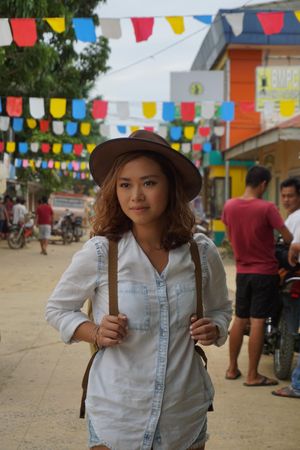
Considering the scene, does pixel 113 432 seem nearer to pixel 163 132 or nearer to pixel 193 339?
pixel 193 339

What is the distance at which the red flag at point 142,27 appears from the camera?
933 centimetres

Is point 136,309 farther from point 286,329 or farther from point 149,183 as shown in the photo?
point 286,329

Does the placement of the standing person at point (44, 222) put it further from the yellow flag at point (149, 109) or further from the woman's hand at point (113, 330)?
the woman's hand at point (113, 330)

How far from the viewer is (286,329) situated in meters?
5.43

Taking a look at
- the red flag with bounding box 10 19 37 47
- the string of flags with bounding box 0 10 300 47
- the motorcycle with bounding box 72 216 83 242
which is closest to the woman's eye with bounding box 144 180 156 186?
the string of flags with bounding box 0 10 300 47

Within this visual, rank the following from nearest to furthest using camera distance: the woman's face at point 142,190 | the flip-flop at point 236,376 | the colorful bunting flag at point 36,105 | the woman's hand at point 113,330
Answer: the woman's hand at point 113,330 < the woman's face at point 142,190 < the flip-flop at point 236,376 < the colorful bunting flag at point 36,105

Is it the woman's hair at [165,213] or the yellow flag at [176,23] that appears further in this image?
the yellow flag at [176,23]

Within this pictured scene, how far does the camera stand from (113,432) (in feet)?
6.72

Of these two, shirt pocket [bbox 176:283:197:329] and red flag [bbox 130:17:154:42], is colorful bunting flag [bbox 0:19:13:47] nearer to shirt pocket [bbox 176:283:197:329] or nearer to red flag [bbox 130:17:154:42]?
red flag [bbox 130:17:154:42]

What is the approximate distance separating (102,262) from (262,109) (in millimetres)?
19274

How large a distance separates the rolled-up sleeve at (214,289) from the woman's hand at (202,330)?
0.11m

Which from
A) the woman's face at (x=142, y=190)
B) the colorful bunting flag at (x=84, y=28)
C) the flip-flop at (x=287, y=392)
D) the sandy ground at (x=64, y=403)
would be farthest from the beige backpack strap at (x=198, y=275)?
the colorful bunting flag at (x=84, y=28)

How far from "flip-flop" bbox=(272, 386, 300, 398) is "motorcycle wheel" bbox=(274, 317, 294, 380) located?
0.40m

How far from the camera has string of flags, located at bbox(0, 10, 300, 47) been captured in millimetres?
9117
